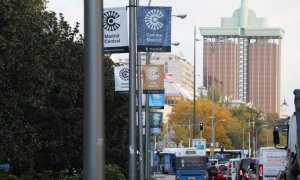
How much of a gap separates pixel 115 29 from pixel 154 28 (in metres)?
2.81

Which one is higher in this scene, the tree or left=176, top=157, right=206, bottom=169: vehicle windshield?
the tree

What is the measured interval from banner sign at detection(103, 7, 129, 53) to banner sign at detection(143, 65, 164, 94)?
888cm

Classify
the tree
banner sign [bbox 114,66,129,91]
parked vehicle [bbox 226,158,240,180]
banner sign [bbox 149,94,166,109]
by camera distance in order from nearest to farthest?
the tree, banner sign [bbox 114,66,129,91], banner sign [bbox 149,94,166,109], parked vehicle [bbox 226,158,240,180]

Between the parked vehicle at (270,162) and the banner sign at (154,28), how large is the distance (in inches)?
346

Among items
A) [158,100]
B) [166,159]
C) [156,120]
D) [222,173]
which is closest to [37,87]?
[158,100]

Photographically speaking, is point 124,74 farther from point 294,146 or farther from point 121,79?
point 294,146

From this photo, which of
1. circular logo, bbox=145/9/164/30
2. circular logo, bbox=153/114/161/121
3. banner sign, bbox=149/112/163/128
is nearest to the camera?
circular logo, bbox=145/9/164/30

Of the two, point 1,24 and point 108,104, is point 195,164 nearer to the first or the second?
point 108,104

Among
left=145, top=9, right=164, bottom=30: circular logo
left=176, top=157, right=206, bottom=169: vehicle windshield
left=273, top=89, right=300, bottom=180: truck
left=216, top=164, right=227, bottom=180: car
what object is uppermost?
left=145, top=9, right=164, bottom=30: circular logo

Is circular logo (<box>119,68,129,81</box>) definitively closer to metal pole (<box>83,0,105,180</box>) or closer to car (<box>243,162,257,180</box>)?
car (<box>243,162,257,180</box>)

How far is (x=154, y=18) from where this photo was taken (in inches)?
971

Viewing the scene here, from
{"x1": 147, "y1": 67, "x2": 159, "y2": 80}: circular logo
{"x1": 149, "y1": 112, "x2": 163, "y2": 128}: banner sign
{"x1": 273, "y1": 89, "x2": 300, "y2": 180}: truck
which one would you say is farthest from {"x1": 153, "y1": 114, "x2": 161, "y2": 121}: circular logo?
{"x1": 273, "y1": 89, "x2": 300, "y2": 180}: truck

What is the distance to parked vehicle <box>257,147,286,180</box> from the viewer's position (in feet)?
104

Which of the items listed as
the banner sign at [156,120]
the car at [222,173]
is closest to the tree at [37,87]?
the banner sign at [156,120]
